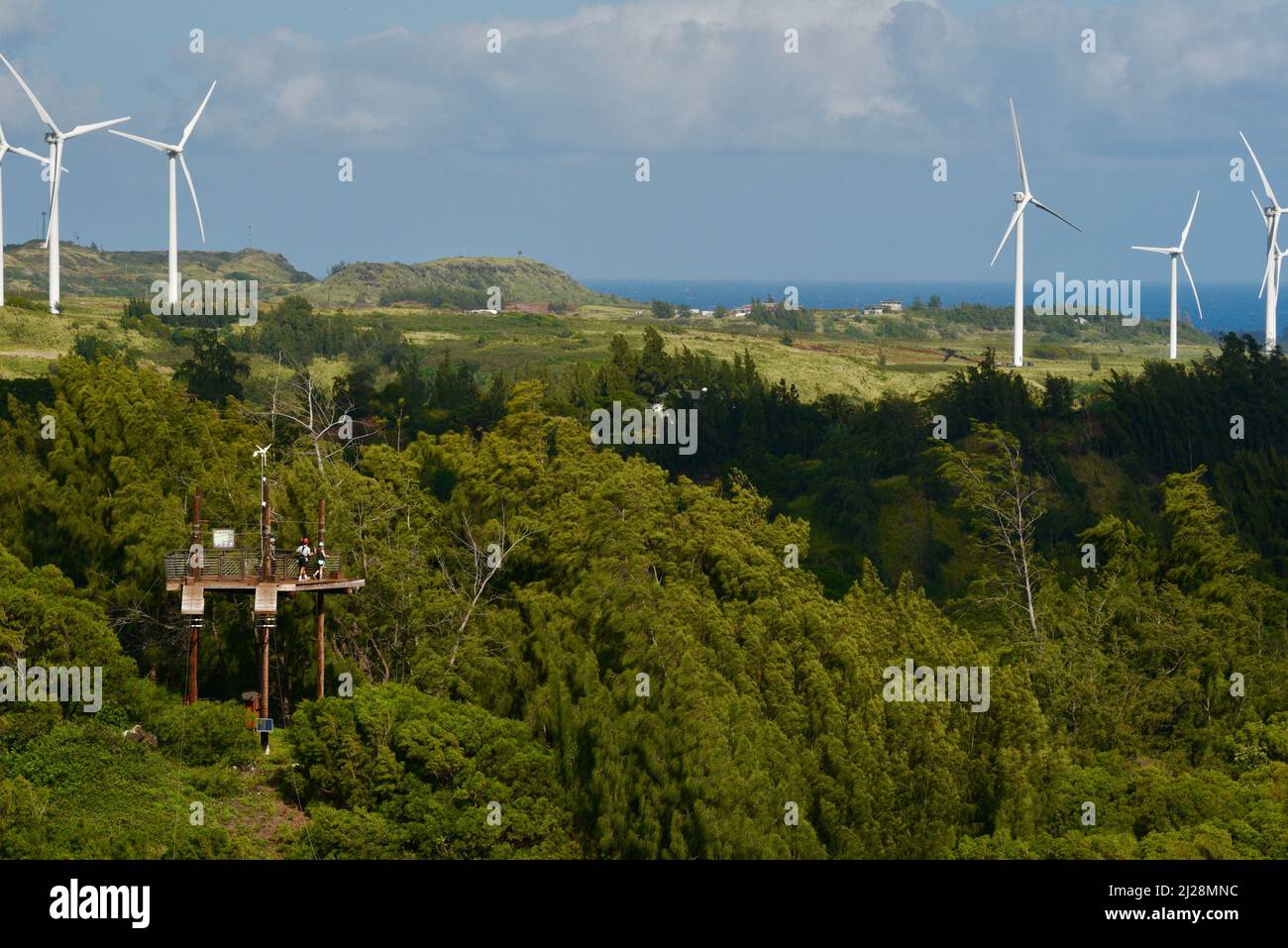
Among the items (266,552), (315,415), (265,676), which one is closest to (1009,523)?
(315,415)

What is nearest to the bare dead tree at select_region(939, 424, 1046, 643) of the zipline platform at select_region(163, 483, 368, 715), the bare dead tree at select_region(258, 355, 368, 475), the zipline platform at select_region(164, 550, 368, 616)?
the bare dead tree at select_region(258, 355, 368, 475)

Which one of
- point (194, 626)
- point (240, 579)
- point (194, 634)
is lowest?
point (194, 634)

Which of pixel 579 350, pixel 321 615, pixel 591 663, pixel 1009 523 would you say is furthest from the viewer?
pixel 579 350

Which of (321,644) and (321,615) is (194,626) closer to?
(321,644)

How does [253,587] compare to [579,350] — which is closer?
[253,587]

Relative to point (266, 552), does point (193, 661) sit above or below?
below

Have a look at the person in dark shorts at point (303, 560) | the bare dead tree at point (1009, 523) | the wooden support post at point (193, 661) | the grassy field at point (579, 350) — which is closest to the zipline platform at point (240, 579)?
the person in dark shorts at point (303, 560)

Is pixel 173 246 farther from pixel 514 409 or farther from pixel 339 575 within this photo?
pixel 339 575
